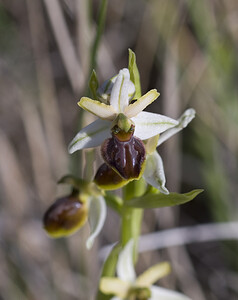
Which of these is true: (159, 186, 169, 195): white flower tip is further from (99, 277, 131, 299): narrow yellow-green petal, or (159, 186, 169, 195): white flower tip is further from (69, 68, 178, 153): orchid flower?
(99, 277, 131, 299): narrow yellow-green petal

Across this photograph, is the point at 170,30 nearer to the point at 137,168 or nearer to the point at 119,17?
the point at 119,17

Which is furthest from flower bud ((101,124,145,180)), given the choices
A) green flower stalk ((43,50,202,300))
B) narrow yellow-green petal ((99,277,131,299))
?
narrow yellow-green petal ((99,277,131,299))

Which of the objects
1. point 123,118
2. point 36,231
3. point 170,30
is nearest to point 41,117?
point 36,231

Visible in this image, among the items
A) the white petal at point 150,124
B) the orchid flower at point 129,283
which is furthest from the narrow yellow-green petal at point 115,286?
the white petal at point 150,124

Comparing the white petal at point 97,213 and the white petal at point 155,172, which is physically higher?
the white petal at point 155,172

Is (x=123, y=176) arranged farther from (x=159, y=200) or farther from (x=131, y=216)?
(x=131, y=216)

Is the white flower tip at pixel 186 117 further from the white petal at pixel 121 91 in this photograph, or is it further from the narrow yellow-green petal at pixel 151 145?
the white petal at pixel 121 91

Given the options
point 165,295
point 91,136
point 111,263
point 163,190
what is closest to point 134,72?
point 91,136
